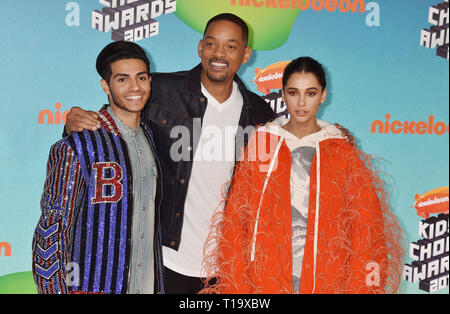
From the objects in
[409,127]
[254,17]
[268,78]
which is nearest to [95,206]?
[268,78]

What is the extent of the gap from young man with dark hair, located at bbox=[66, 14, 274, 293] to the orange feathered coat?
170 mm

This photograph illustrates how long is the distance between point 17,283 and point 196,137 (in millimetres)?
1383

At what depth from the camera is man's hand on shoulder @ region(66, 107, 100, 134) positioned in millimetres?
1796

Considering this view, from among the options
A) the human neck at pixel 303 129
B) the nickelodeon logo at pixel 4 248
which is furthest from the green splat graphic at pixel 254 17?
the nickelodeon logo at pixel 4 248

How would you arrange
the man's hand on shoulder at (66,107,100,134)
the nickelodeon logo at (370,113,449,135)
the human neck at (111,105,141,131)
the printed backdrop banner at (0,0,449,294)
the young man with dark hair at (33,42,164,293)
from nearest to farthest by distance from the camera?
the young man with dark hair at (33,42,164,293) < the man's hand on shoulder at (66,107,100,134) < the human neck at (111,105,141,131) < the printed backdrop banner at (0,0,449,294) < the nickelodeon logo at (370,113,449,135)

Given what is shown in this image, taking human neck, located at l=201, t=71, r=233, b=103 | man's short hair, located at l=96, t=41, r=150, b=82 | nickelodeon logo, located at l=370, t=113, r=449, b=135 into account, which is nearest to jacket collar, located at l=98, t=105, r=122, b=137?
man's short hair, located at l=96, t=41, r=150, b=82

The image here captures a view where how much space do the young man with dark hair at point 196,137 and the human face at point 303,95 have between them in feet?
0.97

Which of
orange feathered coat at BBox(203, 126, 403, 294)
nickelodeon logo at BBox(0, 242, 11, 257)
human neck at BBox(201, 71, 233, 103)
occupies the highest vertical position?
human neck at BBox(201, 71, 233, 103)

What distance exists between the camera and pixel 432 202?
2736 mm

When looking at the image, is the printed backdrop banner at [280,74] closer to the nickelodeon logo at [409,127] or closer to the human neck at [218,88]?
the nickelodeon logo at [409,127]

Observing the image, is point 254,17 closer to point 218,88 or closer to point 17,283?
point 218,88

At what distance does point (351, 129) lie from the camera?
262cm

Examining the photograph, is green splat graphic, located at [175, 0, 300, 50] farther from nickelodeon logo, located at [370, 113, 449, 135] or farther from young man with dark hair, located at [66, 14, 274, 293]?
nickelodeon logo, located at [370, 113, 449, 135]

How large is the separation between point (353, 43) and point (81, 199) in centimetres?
180
